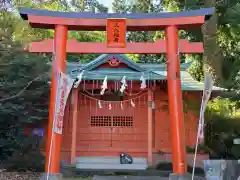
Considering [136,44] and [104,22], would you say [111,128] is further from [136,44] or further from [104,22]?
[104,22]

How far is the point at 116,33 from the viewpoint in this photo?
945 centimetres

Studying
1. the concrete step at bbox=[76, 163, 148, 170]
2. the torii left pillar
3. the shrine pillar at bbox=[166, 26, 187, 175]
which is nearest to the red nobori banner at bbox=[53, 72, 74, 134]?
the torii left pillar

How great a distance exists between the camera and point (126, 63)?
1461 cm

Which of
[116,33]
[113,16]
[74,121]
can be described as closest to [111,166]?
[74,121]

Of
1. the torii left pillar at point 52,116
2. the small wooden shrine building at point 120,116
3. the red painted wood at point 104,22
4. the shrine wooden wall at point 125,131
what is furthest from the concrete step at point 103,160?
the red painted wood at point 104,22

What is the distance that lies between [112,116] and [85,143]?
1.53 meters

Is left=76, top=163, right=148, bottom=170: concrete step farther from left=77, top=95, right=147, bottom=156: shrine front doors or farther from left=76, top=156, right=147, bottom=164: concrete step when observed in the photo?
left=77, top=95, right=147, bottom=156: shrine front doors

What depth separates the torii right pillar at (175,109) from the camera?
8992mm

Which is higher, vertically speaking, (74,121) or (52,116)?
(52,116)

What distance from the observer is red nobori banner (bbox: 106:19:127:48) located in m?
9.40

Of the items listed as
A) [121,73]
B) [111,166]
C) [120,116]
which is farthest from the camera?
[120,116]

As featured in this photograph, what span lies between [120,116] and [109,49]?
18.7ft

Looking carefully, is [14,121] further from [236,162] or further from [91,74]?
[236,162]

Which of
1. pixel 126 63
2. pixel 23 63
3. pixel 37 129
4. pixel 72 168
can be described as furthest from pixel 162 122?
pixel 23 63
